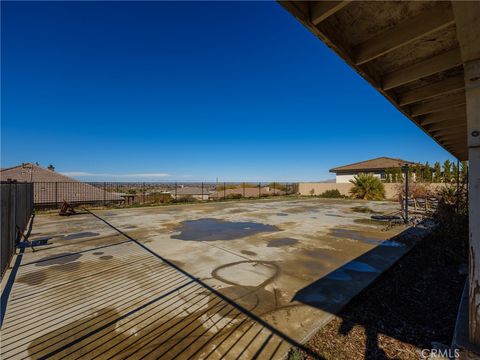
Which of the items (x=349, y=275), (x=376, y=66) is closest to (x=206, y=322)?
(x=349, y=275)

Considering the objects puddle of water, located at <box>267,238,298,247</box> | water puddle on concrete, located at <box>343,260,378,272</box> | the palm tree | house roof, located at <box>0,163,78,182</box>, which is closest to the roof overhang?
water puddle on concrete, located at <box>343,260,378,272</box>

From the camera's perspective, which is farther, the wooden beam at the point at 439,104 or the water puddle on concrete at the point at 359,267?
the water puddle on concrete at the point at 359,267

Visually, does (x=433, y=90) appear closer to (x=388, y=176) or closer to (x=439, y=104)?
(x=439, y=104)

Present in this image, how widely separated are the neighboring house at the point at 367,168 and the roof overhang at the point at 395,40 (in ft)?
96.0

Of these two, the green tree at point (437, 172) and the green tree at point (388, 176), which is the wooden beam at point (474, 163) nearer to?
the green tree at point (437, 172)

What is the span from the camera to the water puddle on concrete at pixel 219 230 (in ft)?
25.0

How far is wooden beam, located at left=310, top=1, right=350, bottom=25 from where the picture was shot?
6.62 ft

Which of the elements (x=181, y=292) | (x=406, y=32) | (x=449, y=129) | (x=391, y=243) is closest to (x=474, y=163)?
(x=406, y=32)

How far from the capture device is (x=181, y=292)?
150 inches

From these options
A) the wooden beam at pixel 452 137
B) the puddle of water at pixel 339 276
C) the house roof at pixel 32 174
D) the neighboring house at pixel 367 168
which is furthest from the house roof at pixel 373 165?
the house roof at pixel 32 174

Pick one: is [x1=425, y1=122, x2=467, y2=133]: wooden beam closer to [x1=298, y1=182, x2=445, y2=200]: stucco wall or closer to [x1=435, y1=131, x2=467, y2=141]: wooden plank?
[x1=435, y1=131, x2=467, y2=141]: wooden plank

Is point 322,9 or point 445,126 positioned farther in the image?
point 445,126

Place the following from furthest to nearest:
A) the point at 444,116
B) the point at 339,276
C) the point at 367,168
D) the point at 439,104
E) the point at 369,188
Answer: the point at 367,168 → the point at 369,188 → the point at 444,116 → the point at 339,276 → the point at 439,104

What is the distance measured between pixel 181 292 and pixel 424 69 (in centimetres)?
471
